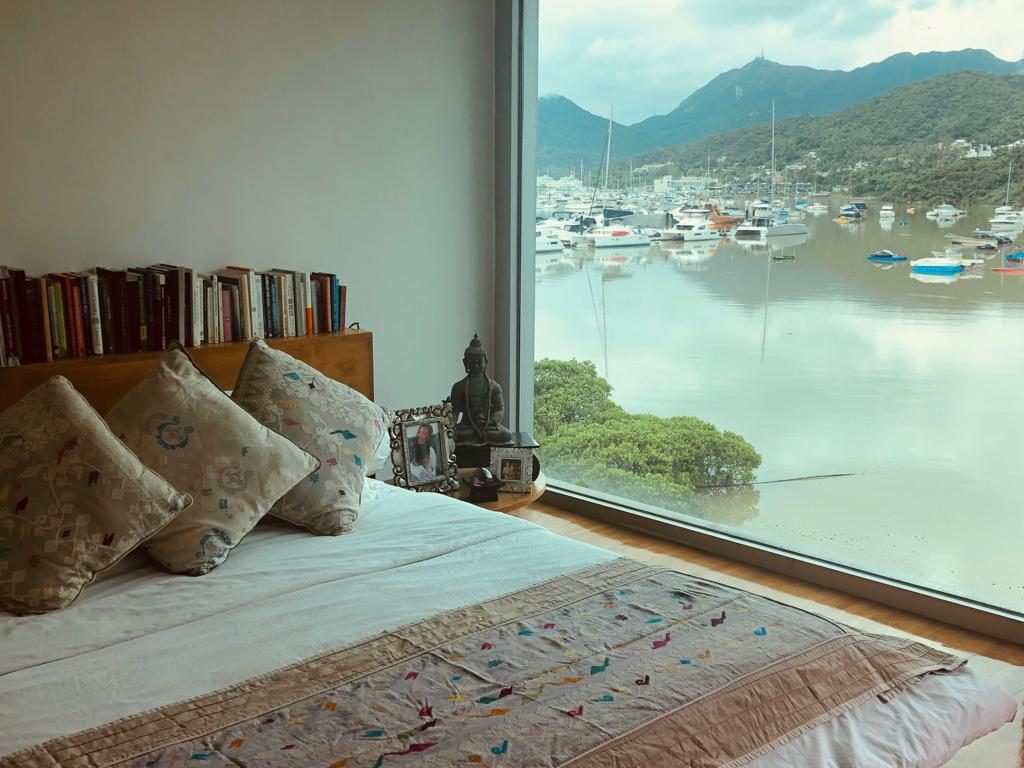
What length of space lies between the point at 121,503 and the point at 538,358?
2.70 m

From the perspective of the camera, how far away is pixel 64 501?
2.19 metres

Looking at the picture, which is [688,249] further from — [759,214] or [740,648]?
[740,648]

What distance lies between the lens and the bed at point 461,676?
1554 mm

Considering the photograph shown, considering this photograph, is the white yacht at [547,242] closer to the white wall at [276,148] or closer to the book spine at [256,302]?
the white wall at [276,148]

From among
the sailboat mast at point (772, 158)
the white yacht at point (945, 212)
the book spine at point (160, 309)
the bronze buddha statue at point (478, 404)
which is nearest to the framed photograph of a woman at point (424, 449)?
the bronze buddha statue at point (478, 404)

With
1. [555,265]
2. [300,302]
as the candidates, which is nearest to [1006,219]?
[555,265]

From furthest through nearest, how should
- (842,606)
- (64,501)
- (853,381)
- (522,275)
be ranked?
(522,275) < (853,381) < (842,606) < (64,501)

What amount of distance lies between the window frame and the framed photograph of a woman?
108 cm

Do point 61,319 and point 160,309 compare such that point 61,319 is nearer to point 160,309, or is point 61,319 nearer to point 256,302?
point 160,309

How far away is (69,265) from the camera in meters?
3.17

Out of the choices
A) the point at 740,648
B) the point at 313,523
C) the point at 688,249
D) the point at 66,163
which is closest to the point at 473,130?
the point at 688,249

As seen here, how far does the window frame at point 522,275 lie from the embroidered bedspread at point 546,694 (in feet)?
6.06

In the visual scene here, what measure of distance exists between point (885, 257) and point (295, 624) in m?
2.60

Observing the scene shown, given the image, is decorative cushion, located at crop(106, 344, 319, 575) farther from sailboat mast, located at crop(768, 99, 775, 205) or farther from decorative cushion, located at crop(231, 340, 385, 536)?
sailboat mast, located at crop(768, 99, 775, 205)
